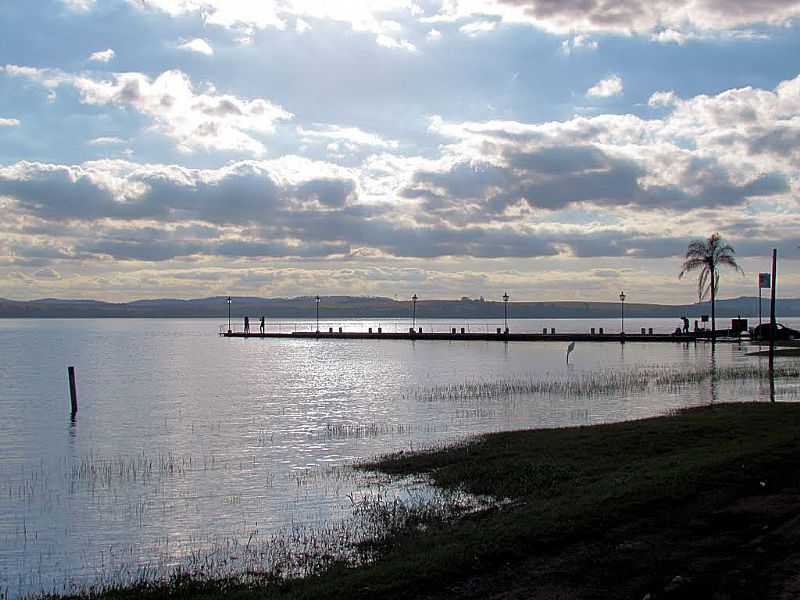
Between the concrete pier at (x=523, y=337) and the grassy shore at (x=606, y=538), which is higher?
the grassy shore at (x=606, y=538)

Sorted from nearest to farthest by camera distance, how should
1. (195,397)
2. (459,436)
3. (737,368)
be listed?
(459,436) → (195,397) → (737,368)

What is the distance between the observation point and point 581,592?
898cm

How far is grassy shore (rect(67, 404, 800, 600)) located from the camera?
9242 millimetres

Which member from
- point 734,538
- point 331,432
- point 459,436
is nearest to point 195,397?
point 331,432

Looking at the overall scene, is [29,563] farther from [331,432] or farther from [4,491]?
[331,432]

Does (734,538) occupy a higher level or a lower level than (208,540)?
higher

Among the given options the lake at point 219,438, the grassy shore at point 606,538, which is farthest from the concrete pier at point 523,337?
the grassy shore at point 606,538

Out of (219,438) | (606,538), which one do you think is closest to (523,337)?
(219,438)

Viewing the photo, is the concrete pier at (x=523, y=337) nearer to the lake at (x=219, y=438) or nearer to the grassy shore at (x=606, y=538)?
the lake at (x=219, y=438)

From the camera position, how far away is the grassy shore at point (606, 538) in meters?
9.24

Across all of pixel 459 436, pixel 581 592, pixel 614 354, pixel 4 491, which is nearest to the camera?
pixel 581 592

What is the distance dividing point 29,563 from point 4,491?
7.26 meters

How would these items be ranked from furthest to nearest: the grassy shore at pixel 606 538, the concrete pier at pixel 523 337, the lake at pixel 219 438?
the concrete pier at pixel 523 337 → the lake at pixel 219 438 → the grassy shore at pixel 606 538

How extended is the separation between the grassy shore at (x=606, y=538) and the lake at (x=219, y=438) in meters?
3.05
